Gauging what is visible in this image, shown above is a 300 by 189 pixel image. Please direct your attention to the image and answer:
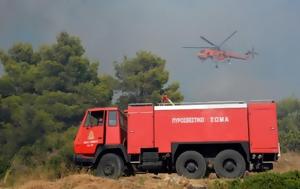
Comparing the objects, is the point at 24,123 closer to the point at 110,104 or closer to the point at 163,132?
the point at 110,104

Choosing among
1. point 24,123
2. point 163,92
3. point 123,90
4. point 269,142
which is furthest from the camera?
point 123,90

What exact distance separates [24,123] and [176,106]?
899 inches

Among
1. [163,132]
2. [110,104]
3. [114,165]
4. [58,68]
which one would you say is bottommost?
[114,165]

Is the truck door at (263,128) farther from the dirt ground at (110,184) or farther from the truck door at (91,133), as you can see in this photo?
the truck door at (91,133)

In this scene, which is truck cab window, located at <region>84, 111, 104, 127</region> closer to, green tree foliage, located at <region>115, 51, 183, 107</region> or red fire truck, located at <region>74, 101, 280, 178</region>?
red fire truck, located at <region>74, 101, 280, 178</region>

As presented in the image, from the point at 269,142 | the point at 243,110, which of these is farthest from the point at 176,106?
the point at 269,142

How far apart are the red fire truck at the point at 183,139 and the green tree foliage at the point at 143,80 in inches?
919

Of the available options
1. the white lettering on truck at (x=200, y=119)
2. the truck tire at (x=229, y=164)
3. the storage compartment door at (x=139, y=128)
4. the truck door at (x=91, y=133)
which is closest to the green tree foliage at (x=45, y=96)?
the truck door at (x=91, y=133)

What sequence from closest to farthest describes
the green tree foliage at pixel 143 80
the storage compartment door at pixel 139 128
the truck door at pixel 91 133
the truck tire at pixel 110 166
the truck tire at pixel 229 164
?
the truck tire at pixel 229 164, the truck tire at pixel 110 166, the storage compartment door at pixel 139 128, the truck door at pixel 91 133, the green tree foliage at pixel 143 80

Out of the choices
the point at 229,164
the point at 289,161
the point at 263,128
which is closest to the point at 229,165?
the point at 229,164

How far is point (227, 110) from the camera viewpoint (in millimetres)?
19141

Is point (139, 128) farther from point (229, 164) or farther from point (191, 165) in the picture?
point (229, 164)

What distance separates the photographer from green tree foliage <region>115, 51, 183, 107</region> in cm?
4441

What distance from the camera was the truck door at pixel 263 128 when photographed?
61.1 ft
